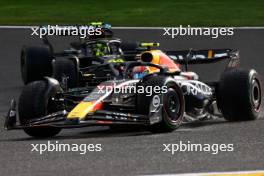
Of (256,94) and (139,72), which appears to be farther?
(256,94)

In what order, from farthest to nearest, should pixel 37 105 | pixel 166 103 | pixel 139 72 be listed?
pixel 139 72
pixel 166 103
pixel 37 105

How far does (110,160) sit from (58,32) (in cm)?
687

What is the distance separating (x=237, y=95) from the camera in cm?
1212

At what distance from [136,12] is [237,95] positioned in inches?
461

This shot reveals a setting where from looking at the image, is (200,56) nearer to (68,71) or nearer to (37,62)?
(68,71)

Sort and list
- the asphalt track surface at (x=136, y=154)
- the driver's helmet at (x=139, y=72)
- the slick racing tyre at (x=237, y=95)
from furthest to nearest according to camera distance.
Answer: the driver's helmet at (x=139, y=72) → the slick racing tyre at (x=237, y=95) → the asphalt track surface at (x=136, y=154)

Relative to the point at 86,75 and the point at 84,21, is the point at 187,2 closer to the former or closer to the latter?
the point at 84,21

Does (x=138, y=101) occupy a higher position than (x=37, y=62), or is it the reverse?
(x=37, y=62)

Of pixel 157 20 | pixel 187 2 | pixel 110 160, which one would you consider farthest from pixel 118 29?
pixel 110 160

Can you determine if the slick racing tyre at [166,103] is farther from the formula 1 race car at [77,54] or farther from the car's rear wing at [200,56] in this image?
the car's rear wing at [200,56]

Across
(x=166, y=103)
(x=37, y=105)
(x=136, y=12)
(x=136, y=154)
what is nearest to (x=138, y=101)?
(x=166, y=103)

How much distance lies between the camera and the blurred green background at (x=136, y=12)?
72.9 feet

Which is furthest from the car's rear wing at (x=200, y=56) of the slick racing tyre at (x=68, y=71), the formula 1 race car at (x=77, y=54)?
the slick racing tyre at (x=68, y=71)

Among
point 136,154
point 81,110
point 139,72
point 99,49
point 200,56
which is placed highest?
point 99,49
